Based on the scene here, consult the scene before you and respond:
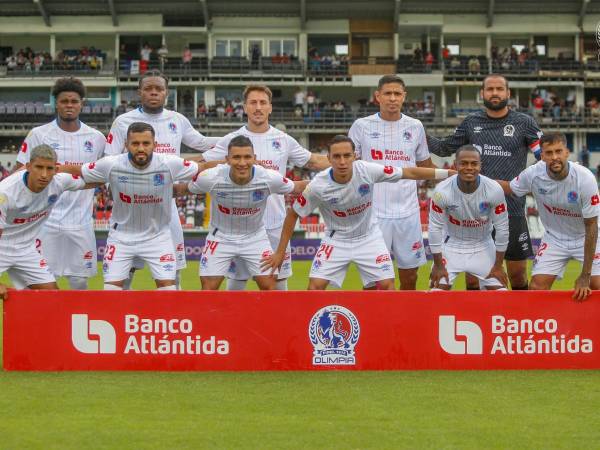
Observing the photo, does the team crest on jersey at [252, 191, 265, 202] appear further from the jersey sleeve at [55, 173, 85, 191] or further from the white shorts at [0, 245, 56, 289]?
the white shorts at [0, 245, 56, 289]

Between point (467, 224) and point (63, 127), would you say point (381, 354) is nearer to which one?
point (467, 224)

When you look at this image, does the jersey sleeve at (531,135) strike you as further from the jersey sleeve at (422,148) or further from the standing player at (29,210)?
the standing player at (29,210)

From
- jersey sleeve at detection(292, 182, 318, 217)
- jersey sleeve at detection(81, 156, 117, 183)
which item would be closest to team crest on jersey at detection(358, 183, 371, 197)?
jersey sleeve at detection(292, 182, 318, 217)

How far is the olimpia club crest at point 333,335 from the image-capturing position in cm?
802

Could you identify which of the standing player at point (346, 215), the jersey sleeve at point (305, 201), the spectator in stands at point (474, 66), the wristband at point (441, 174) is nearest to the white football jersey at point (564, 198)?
the wristband at point (441, 174)

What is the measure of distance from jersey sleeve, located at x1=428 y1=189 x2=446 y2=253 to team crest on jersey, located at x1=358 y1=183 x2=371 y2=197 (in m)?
0.77

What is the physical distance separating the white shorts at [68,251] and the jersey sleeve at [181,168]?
1.55 meters

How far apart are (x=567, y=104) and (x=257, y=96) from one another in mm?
39826

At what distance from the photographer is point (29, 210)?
8875 millimetres

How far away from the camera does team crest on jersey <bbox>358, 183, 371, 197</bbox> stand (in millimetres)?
9133

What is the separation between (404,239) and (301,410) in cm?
397

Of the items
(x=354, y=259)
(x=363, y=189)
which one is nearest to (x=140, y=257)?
(x=354, y=259)

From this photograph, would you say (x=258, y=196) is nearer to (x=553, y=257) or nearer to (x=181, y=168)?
(x=181, y=168)

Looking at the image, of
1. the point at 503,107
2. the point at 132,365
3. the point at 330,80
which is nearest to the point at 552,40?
the point at 330,80
